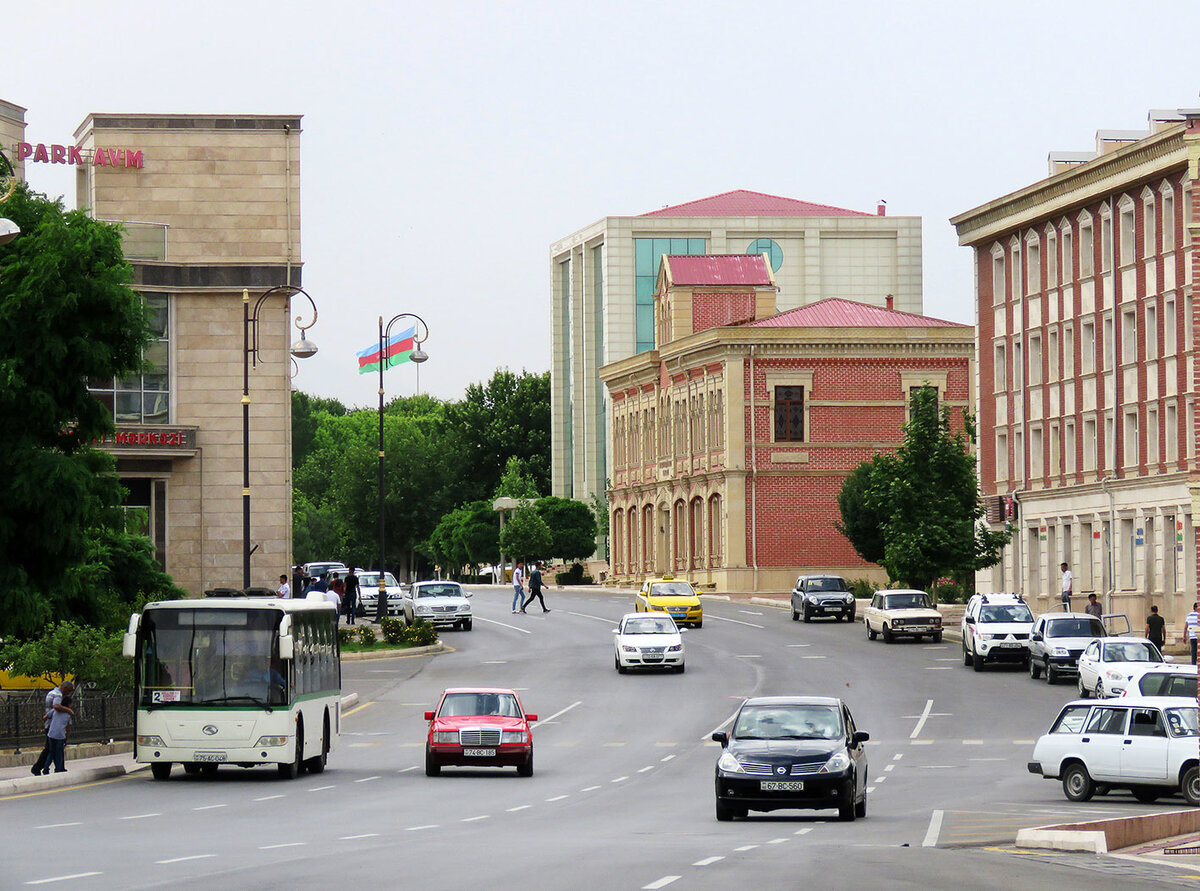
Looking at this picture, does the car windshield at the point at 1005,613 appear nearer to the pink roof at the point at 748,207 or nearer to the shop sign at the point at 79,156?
the shop sign at the point at 79,156

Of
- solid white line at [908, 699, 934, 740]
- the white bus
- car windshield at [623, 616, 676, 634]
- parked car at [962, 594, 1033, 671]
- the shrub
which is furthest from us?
the shrub

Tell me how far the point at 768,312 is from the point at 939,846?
89.9 metres

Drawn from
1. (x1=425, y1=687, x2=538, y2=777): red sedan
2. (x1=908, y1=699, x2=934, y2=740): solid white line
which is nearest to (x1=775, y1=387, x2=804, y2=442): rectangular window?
(x1=908, y1=699, x2=934, y2=740): solid white line

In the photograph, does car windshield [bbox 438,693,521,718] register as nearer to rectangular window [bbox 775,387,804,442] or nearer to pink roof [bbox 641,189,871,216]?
rectangular window [bbox 775,387,804,442]

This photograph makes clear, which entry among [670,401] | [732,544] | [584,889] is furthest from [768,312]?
[584,889]

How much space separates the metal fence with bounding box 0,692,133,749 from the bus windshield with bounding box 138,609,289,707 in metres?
3.36

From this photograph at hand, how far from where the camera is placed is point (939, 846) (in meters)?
21.2

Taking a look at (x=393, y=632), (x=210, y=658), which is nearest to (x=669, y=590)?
(x=393, y=632)

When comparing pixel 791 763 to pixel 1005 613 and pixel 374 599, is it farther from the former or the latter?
pixel 374 599

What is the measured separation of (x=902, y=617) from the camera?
62.5 metres

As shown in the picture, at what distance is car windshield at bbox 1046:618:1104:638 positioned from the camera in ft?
162

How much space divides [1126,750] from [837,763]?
240 inches

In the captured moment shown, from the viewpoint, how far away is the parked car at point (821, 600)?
2886 inches

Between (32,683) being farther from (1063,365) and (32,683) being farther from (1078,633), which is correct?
(1063,365)
